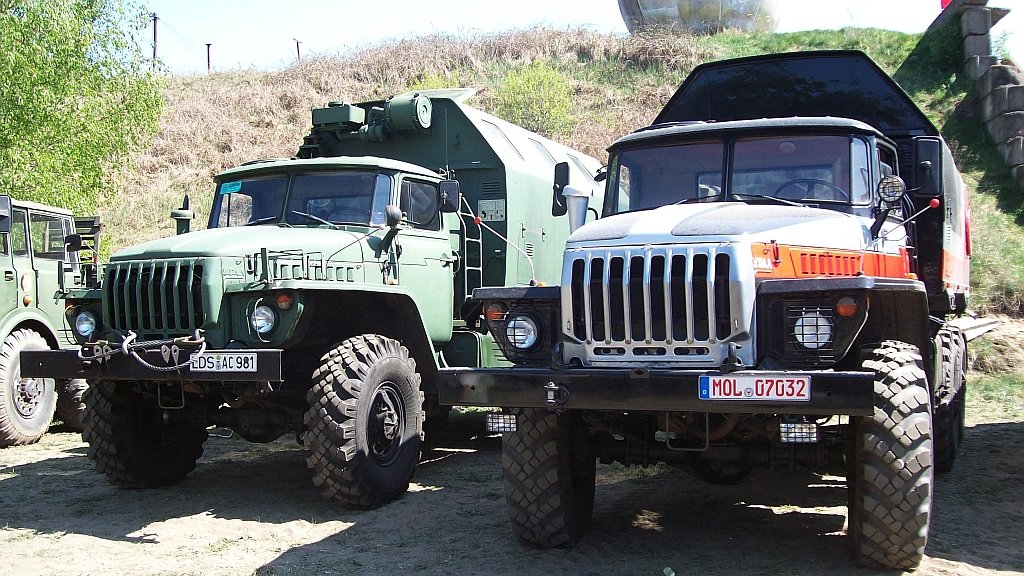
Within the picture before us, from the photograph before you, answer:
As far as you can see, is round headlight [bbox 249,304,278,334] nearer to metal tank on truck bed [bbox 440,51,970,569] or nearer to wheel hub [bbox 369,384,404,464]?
wheel hub [bbox 369,384,404,464]

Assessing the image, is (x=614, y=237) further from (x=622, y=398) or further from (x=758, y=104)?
(x=758, y=104)

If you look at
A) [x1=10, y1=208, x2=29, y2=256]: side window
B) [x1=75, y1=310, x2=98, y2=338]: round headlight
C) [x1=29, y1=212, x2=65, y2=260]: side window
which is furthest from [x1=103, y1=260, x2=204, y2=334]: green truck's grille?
[x1=29, y1=212, x2=65, y2=260]: side window

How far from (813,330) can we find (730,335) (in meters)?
0.41

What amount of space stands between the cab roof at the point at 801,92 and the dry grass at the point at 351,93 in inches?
663

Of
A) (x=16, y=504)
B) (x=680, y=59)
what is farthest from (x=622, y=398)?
(x=680, y=59)

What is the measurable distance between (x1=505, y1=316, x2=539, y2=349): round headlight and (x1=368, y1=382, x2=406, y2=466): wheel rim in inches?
69.8

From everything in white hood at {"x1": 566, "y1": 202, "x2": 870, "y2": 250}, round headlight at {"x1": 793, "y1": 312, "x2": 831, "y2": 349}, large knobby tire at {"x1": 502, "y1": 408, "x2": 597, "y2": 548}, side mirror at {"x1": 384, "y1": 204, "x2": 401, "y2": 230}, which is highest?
side mirror at {"x1": 384, "y1": 204, "x2": 401, "y2": 230}

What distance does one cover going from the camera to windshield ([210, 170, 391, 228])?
7.94m

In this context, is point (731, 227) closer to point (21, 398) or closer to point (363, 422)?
point (363, 422)

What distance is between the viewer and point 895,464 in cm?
485

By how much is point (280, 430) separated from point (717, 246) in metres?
3.93

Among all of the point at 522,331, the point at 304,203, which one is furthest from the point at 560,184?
the point at 304,203

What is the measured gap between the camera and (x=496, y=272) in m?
9.32

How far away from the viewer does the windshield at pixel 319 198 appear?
7.94 m
